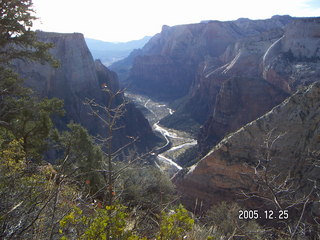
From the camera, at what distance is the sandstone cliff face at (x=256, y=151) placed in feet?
55.4

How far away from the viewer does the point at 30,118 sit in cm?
1329

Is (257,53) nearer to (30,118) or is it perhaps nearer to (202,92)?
(202,92)

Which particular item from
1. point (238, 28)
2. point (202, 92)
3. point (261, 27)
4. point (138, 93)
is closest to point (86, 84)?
point (202, 92)

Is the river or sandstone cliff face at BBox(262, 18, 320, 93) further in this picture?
sandstone cliff face at BBox(262, 18, 320, 93)

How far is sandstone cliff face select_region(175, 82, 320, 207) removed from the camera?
1688 centimetres

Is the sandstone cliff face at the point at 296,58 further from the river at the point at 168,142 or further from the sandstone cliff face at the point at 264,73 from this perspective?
the river at the point at 168,142

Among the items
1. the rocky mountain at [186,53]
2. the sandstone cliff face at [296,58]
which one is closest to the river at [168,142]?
the sandstone cliff face at [296,58]

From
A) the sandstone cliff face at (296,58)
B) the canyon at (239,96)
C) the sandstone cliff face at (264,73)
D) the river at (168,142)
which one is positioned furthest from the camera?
the sandstone cliff face at (296,58)

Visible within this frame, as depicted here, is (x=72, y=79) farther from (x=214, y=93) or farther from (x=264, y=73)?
(x=214, y=93)

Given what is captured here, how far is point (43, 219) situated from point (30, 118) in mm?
9806

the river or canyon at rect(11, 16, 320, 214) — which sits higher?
canyon at rect(11, 16, 320, 214)

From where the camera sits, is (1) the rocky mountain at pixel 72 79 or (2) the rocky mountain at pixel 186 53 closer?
(1) the rocky mountain at pixel 72 79

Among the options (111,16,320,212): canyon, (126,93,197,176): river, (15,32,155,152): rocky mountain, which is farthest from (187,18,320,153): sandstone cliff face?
(15,32,155,152): rocky mountain

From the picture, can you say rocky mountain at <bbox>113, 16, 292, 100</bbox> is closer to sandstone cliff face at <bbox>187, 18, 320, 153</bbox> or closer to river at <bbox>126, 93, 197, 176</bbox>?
river at <bbox>126, 93, 197, 176</bbox>
